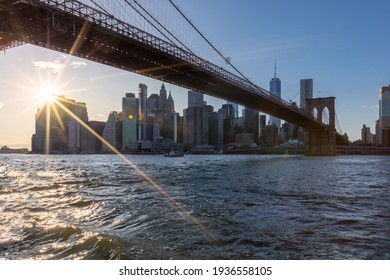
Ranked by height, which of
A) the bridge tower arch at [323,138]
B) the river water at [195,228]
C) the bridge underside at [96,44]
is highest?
the bridge underside at [96,44]

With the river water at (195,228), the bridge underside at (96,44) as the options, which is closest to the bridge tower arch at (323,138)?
the bridge underside at (96,44)

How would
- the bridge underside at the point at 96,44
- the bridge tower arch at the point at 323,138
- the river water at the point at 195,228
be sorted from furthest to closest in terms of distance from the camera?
the bridge tower arch at the point at 323,138, the bridge underside at the point at 96,44, the river water at the point at 195,228

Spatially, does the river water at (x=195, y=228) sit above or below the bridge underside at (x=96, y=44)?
below

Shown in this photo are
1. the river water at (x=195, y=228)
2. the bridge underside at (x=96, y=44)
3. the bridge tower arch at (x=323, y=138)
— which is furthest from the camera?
the bridge tower arch at (x=323, y=138)

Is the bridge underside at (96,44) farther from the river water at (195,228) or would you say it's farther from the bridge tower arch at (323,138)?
the bridge tower arch at (323,138)

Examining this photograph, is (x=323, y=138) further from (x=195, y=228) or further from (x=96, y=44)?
(x=195, y=228)

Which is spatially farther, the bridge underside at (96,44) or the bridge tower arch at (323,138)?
the bridge tower arch at (323,138)

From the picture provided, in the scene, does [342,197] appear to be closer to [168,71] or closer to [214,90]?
[168,71]

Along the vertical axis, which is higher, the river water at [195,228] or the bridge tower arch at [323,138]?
the bridge tower arch at [323,138]

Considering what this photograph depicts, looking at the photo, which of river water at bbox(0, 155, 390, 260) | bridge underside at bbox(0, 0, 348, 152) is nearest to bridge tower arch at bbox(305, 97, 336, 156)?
bridge underside at bbox(0, 0, 348, 152)
